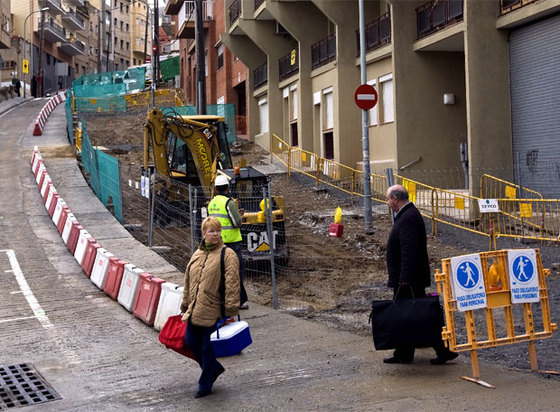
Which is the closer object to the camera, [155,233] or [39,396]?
[39,396]

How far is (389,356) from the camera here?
7.92 meters

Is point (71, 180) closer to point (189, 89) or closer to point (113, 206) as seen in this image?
point (113, 206)

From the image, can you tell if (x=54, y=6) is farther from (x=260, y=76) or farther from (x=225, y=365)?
(x=225, y=365)

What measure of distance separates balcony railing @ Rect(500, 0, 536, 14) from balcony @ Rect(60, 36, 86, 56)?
69822mm

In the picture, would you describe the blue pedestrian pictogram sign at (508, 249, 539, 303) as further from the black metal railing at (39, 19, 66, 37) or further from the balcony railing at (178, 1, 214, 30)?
the black metal railing at (39, 19, 66, 37)

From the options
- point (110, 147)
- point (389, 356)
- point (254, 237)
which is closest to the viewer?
point (389, 356)

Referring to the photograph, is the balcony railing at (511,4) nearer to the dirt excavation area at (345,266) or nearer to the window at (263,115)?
the dirt excavation area at (345,266)

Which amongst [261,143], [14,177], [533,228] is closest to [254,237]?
[533,228]

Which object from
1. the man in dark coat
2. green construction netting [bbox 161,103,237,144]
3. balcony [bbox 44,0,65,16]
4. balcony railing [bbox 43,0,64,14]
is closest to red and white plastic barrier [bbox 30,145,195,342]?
the man in dark coat

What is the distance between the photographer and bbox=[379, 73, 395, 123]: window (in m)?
24.4

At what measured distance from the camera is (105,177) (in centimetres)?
2123

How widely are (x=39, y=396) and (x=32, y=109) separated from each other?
47.2m

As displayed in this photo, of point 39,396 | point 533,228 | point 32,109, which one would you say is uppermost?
point 32,109

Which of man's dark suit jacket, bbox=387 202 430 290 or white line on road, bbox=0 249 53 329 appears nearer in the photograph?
man's dark suit jacket, bbox=387 202 430 290
